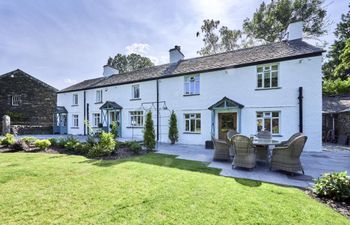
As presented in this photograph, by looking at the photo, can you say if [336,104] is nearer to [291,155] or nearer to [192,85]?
[192,85]

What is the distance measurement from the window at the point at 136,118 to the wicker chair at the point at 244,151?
39.0 ft

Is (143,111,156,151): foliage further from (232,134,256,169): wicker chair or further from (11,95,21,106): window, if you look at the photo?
(11,95,21,106): window

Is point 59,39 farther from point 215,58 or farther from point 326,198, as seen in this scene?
point 326,198

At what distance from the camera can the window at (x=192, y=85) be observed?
14578 mm

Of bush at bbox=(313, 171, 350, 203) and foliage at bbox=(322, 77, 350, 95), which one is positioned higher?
foliage at bbox=(322, 77, 350, 95)

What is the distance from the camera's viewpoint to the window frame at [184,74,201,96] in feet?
47.6

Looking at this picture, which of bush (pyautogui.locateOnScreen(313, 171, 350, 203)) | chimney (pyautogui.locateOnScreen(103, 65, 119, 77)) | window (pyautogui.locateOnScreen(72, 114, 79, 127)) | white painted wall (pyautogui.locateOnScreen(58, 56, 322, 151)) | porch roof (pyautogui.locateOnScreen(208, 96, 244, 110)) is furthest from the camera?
chimney (pyautogui.locateOnScreen(103, 65, 119, 77))

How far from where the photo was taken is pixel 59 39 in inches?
526

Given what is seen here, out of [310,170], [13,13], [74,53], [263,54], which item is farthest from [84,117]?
[310,170]

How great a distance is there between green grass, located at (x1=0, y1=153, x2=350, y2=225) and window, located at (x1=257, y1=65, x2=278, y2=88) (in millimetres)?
8473

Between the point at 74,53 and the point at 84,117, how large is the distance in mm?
8641

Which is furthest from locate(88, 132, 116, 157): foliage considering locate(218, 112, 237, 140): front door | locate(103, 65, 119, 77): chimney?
locate(103, 65, 119, 77): chimney

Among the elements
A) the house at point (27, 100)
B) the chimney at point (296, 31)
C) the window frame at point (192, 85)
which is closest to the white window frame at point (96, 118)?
the house at point (27, 100)

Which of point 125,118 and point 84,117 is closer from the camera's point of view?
point 125,118
